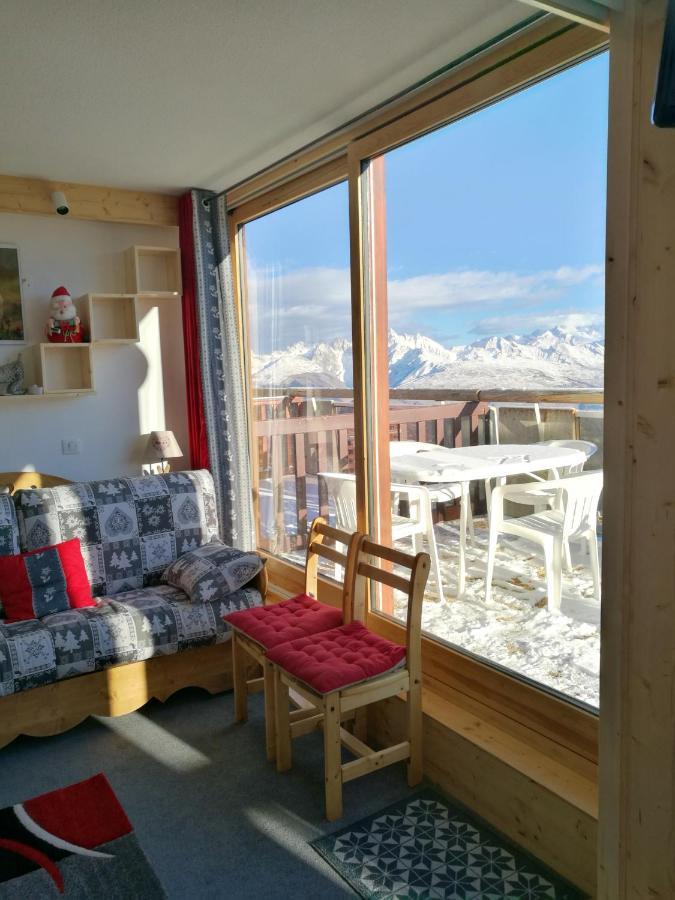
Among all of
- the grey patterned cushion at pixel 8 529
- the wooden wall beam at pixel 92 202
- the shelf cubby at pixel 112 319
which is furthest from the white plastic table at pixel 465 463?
the wooden wall beam at pixel 92 202

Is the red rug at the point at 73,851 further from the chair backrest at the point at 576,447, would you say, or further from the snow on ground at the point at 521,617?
the chair backrest at the point at 576,447

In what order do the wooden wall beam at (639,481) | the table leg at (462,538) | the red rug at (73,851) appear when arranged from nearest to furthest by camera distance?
the wooden wall beam at (639,481)
the red rug at (73,851)
the table leg at (462,538)

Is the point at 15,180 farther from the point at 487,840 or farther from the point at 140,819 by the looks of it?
the point at 487,840

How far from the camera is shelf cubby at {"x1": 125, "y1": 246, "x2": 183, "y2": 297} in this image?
4367 millimetres

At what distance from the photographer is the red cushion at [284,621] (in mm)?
2842

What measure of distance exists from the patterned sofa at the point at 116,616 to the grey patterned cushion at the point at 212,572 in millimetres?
48

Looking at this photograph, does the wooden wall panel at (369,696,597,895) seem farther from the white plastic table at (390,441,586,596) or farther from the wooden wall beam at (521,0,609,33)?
the wooden wall beam at (521,0,609,33)

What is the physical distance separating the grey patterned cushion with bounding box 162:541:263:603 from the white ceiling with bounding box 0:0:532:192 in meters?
1.98

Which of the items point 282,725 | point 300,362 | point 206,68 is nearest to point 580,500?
point 282,725

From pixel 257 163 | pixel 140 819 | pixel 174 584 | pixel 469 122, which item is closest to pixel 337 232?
pixel 257 163

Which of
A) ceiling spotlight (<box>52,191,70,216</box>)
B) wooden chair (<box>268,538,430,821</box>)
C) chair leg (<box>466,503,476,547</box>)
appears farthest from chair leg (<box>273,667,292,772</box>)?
ceiling spotlight (<box>52,191,70,216</box>)

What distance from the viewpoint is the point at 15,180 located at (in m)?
3.96

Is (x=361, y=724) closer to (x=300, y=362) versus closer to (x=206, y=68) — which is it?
(x=300, y=362)

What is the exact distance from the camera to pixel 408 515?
3223 millimetres
